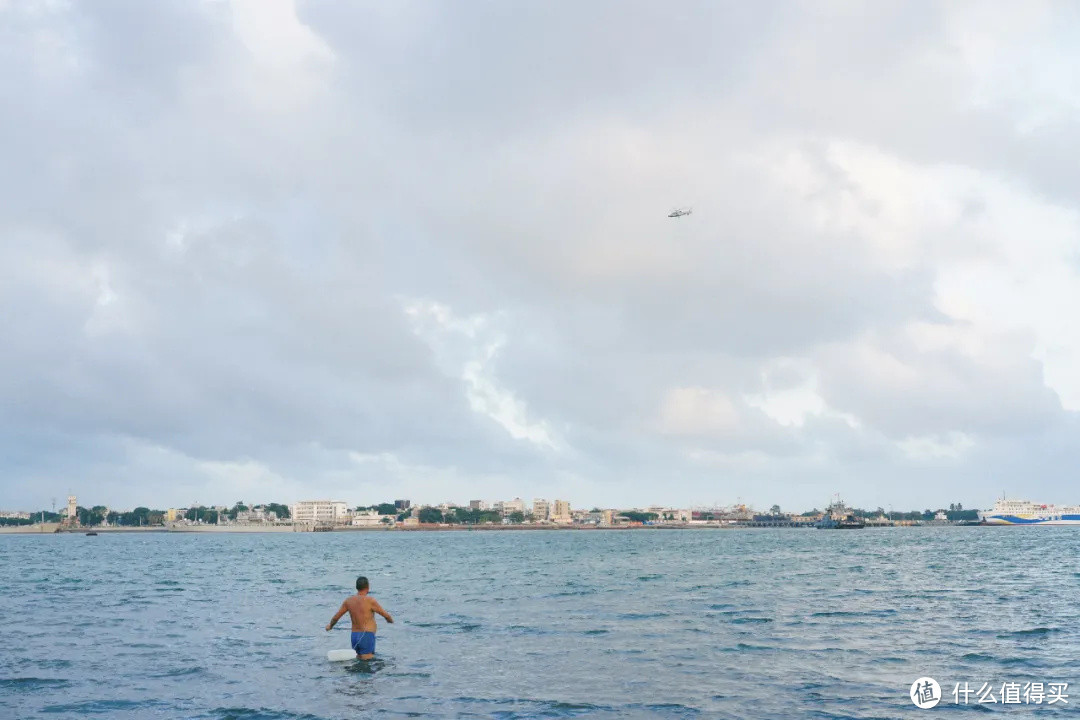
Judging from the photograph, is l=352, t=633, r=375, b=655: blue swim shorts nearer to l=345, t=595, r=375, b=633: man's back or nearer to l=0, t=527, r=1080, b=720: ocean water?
l=345, t=595, r=375, b=633: man's back

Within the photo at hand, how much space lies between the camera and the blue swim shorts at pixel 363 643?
28.7 metres

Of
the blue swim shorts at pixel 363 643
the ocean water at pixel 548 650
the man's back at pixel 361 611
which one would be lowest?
the ocean water at pixel 548 650

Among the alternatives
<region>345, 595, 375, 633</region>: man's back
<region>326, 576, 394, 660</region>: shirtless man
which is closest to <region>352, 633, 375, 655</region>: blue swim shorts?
<region>326, 576, 394, 660</region>: shirtless man

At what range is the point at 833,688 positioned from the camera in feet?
79.3

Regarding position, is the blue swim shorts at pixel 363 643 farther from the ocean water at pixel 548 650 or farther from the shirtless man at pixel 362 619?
the ocean water at pixel 548 650

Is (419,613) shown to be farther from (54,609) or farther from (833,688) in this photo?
(833,688)

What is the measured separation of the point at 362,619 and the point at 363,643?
3.21 ft

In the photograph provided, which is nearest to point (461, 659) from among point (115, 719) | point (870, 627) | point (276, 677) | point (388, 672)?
point (388, 672)

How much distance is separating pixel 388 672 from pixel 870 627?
2154cm

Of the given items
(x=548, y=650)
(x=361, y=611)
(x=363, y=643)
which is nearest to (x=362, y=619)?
(x=361, y=611)

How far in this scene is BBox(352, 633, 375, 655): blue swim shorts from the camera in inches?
1129

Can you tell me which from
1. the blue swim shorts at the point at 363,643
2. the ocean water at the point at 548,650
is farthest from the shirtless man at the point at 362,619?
the ocean water at the point at 548,650

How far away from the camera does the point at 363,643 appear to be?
94.2 ft

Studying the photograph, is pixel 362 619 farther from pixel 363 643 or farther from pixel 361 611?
pixel 363 643
